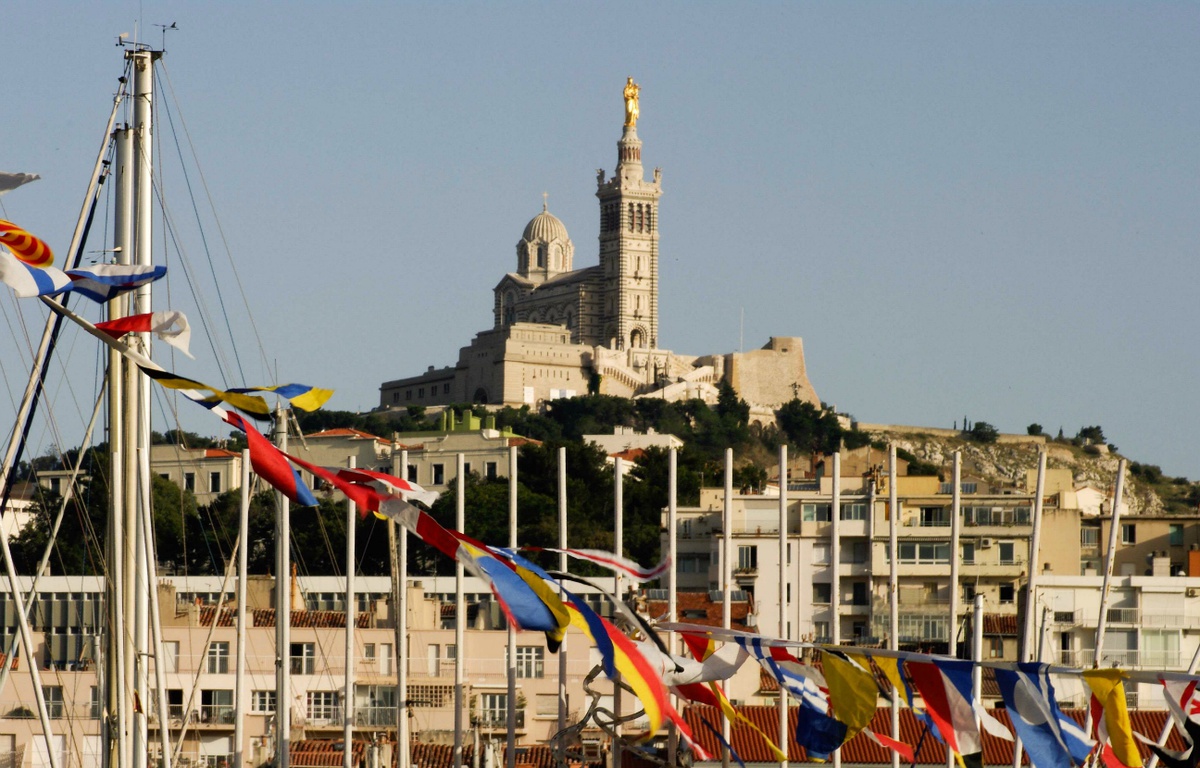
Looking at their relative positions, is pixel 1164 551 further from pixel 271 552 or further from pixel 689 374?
pixel 689 374

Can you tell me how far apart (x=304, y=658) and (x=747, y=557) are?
1939 cm

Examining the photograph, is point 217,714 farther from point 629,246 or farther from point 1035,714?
point 629,246

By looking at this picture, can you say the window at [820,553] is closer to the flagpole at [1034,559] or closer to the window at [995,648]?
the window at [995,648]

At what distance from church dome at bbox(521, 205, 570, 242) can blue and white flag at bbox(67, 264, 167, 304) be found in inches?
6562

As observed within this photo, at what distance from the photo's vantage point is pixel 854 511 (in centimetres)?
5553

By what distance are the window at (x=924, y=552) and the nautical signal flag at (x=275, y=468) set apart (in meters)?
42.4

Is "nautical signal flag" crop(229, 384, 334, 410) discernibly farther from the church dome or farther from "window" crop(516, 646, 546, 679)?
the church dome

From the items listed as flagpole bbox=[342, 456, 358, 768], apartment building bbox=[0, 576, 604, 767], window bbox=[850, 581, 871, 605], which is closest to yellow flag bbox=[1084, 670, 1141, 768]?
flagpole bbox=[342, 456, 358, 768]

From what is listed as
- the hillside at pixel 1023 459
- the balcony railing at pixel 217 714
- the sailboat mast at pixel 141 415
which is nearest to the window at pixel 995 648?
the balcony railing at pixel 217 714

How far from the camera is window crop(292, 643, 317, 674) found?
38156mm

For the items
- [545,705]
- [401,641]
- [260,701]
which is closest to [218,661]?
[260,701]

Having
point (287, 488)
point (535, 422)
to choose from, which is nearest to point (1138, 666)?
point (287, 488)

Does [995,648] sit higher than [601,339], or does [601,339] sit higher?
[601,339]

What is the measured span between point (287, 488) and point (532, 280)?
533 ft
